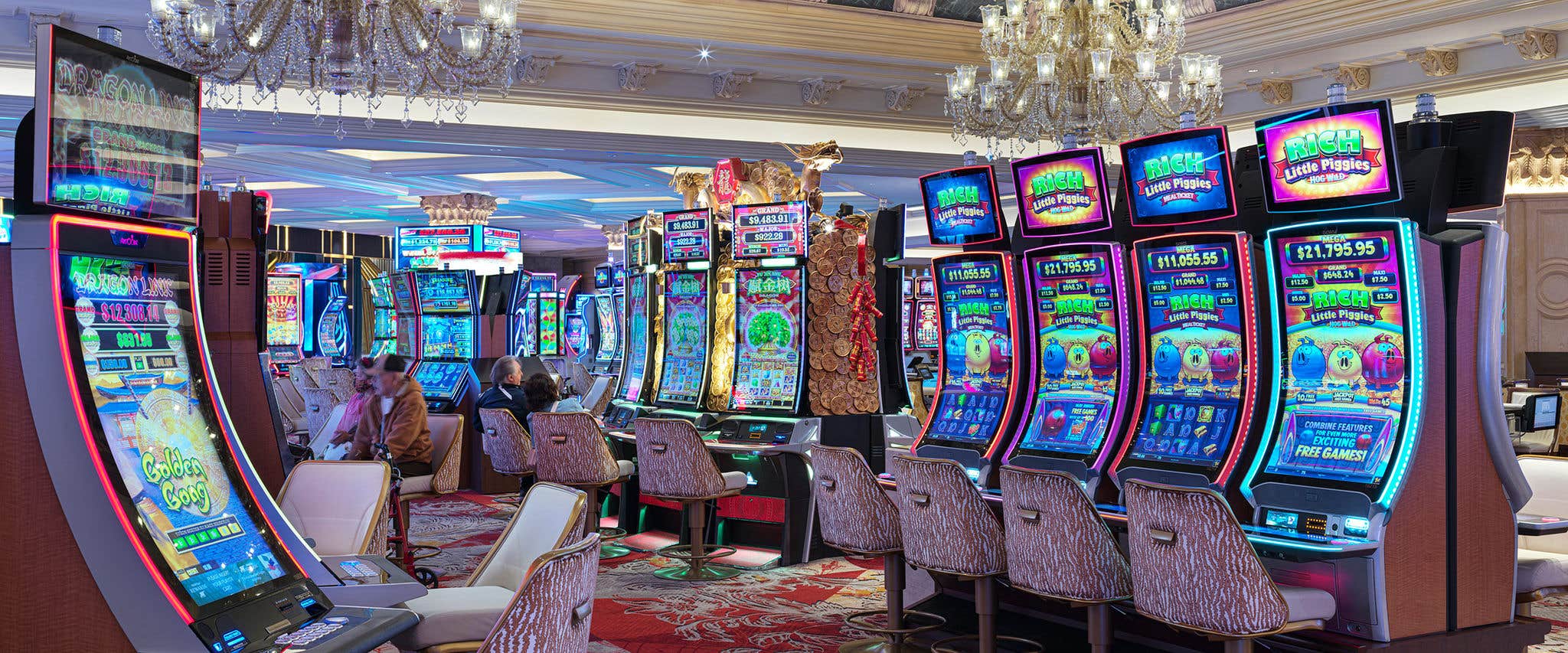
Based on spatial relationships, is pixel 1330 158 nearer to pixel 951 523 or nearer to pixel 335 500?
pixel 951 523

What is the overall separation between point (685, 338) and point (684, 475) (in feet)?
5.75

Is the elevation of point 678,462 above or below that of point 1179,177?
below

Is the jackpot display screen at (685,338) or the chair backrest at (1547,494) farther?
the jackpot display screen at (685,338)

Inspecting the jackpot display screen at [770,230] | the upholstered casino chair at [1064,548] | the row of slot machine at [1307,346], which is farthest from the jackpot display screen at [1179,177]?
the jackpot display screen at [770,230]

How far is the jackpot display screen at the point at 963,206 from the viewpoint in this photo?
4.80 meters

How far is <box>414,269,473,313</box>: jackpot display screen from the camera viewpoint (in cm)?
993

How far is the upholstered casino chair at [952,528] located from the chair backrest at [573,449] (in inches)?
90.4

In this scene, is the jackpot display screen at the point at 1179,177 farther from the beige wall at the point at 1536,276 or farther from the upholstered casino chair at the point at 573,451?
the beige wall at the point at 1536,276

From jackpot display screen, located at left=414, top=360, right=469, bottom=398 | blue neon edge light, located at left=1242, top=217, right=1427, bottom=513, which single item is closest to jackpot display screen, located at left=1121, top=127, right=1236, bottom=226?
blue neon edge light, located at left=1242, top=217, right=1427, bottom=513

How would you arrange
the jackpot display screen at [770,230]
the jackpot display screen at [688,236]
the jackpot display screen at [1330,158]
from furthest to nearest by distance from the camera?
the jackpot display screen at [688,236]
the jackpot display screen at [770,230]
the jackpot display screen at [1330,158]

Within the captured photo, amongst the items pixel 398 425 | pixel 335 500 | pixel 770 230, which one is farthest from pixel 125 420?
pixel 770 230

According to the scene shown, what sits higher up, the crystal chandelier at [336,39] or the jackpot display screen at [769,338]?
the crystal chandelier at [336,39]

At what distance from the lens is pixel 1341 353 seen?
354cm

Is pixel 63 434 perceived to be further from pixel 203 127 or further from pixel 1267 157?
pixel 203 127
